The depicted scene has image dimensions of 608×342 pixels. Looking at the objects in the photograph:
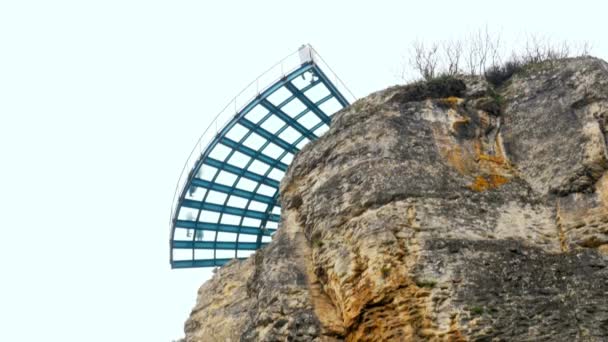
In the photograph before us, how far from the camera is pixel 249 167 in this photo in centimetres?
2394

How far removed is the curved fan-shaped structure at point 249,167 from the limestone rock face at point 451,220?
5.87 metres

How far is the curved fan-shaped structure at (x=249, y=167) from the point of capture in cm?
2200

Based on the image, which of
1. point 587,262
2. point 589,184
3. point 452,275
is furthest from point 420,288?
point 589,184

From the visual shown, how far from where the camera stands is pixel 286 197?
631 inches

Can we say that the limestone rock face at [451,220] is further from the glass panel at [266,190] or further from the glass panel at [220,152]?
the glass panel at [266,190]

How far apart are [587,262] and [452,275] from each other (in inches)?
88.3

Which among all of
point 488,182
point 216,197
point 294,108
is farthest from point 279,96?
point 488,182

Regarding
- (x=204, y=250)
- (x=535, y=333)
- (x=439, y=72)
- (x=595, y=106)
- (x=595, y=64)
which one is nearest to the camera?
(x=535, y=333)

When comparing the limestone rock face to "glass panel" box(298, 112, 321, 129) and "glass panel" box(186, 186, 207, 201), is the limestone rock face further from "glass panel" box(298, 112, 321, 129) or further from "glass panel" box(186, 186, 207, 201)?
"glass panel" box(186, 186, 207, 201)

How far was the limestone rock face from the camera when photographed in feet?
36.9

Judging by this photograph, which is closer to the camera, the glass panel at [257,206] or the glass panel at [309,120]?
the glass panel at [309,120]

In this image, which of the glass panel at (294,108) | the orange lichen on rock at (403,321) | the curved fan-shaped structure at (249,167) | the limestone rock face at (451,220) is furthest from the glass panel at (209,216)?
the orange lichen on rock at (403,321)

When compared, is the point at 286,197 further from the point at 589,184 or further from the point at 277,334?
the point at 589,184

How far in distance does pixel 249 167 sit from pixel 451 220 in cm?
1221
